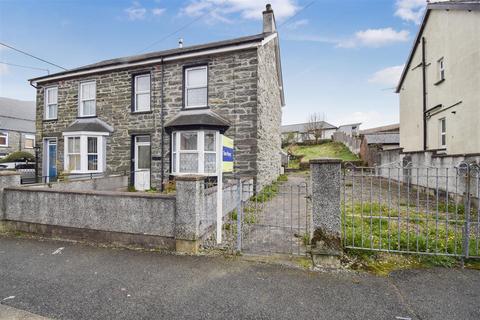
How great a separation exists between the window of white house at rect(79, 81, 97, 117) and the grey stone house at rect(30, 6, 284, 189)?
50 millimetres

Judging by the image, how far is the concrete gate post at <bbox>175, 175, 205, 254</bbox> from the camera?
14.9ft

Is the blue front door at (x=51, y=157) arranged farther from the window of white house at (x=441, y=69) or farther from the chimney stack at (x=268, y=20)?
the window of white house at (x=441, y=69)

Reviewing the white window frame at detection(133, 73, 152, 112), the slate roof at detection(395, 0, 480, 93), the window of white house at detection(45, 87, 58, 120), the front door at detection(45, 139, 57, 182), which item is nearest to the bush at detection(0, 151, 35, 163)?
the front door at detection(45, 139, 57, 182)

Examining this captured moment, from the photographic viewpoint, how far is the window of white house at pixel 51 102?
45.2 ft

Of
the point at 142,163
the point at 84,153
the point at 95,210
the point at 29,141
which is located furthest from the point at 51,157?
the point at 29,141

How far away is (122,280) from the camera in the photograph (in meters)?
3.67

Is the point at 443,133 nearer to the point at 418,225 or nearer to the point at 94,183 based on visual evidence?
the point at 418,225

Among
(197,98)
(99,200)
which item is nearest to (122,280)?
(99,200)

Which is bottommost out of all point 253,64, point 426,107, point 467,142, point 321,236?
point 321,236

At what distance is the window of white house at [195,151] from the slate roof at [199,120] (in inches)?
14.8

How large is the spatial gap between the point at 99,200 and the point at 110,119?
8498 millimetres

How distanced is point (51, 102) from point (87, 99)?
294 centimetres

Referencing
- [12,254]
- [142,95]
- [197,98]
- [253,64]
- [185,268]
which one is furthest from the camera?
[142,95]

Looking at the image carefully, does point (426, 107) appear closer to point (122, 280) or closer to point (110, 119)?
point (122, 280)
